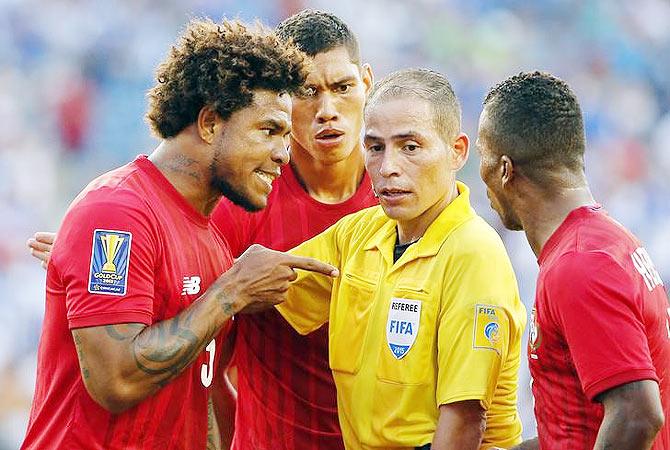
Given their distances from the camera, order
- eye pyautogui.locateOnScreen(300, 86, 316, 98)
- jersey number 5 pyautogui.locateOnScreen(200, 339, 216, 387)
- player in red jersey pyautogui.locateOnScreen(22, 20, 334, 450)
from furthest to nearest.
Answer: eye pyautogui.locateOnScreen(300, 86, 316, 98)
jersey number 5 pyautogui.locateOnScreen(200, 339, 216, 387)
player in red jersey pyautogui.locateOnScreen(22, 20, 334, 450)

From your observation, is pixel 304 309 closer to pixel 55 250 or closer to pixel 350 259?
pixel 350 259

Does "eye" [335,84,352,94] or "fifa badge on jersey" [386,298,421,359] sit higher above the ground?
"eye" [335,84,352,94]

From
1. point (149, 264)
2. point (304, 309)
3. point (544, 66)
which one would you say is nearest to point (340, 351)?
point (304, 309)

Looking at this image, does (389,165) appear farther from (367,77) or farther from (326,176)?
(367,77)

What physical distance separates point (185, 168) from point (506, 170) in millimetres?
1147

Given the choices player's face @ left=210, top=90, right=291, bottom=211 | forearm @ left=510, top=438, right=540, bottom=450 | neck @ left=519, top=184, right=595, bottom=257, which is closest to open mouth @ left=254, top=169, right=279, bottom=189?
player's face @ left=210, top=90, right=291, bottom=211

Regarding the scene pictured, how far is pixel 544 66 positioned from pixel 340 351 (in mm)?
7535

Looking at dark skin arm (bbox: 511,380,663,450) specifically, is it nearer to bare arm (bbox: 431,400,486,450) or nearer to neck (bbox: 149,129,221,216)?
bare arm (bbox: 431,400,486,450)

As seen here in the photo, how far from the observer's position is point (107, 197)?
3549 millimetres

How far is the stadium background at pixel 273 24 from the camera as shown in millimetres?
9141

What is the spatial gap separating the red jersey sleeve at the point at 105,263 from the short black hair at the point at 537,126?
1.20 metres

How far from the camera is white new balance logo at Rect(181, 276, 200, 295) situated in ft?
12.2

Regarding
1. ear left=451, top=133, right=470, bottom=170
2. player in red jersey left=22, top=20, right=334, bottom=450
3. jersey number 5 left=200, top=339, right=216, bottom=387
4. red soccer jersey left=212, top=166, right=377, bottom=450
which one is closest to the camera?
player in red jersey left=22, top=20, right=334, bottom=450

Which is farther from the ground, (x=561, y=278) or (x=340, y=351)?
(x=561, y=278)
